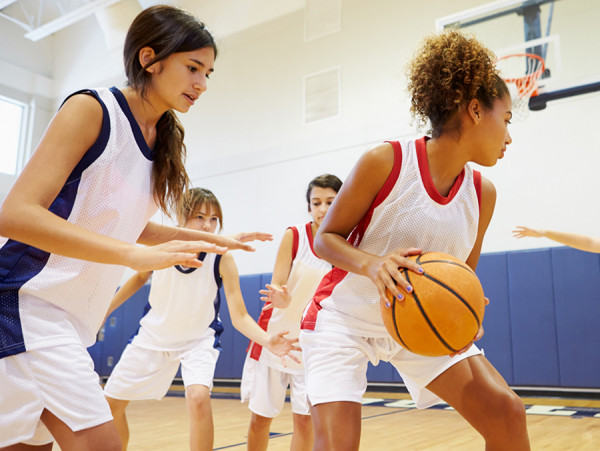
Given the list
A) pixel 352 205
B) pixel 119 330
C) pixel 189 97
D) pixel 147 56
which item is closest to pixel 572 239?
pixel 352 205

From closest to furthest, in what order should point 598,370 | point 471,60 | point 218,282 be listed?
point 471,60, point 218,282, point 598,370

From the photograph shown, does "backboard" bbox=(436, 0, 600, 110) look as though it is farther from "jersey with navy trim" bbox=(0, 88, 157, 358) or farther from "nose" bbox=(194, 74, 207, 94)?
"jersey with navy trim" bbox=(0, 88, 157, 358)

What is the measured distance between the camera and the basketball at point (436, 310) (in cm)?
144

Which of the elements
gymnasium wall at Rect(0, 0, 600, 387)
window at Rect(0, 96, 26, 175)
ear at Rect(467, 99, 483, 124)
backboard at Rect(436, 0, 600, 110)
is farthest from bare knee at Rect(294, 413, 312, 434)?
window at Rect(0, 96, 26, 175)

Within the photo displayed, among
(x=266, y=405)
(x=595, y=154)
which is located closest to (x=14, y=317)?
(x=266, y=405)

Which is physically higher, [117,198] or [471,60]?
[471,60]

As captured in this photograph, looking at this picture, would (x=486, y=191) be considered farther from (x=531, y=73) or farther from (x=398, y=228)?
(x=531, y=73)

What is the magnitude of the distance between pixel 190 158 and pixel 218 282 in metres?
6.12

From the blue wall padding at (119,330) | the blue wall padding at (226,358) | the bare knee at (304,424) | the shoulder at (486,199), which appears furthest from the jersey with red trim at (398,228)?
the blue wall padding at (119,330)

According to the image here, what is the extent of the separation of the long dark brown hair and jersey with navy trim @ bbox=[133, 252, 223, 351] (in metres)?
1.73

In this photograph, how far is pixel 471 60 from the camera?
177cm

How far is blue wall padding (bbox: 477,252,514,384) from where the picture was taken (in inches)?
225

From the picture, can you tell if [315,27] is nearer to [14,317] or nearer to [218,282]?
[218,282]

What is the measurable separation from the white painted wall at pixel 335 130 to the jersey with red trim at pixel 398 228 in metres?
4.61
